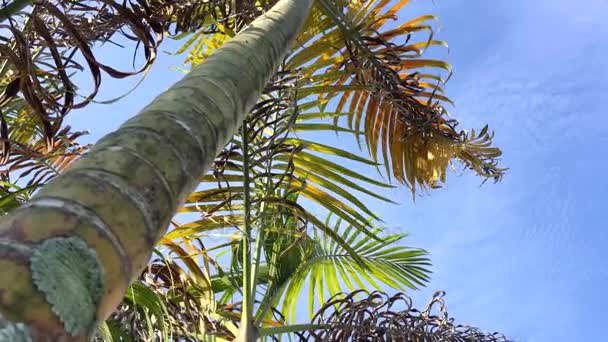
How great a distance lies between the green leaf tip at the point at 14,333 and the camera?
572mm

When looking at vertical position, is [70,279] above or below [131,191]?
below

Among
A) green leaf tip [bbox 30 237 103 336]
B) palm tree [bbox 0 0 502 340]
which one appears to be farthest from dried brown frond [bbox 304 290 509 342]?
green leaf tip [bbox 30 237 103 336]

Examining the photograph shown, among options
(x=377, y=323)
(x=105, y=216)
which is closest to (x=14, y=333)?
(x=105, y=216)

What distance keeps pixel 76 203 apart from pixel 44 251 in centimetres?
12

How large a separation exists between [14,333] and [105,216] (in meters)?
0.25

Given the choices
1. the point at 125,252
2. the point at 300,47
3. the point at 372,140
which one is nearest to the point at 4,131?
the point at 125,252

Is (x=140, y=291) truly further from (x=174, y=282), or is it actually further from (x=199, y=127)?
(x=199, y=127)

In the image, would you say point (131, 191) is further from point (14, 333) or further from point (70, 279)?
point (14, 333)

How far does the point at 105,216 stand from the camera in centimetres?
81

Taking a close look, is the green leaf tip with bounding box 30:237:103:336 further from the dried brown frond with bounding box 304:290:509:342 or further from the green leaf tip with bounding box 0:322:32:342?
the dried brown frond with bounding box 304:290:509:342

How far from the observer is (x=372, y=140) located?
4.02 metres

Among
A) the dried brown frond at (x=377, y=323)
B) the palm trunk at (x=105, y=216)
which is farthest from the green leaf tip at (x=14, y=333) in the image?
the dried brown frond at (x=377, y=323)

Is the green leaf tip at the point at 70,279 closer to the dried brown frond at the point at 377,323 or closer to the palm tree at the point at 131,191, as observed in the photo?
the palm tree at the point at 131,191

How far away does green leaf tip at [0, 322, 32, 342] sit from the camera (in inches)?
22.5
